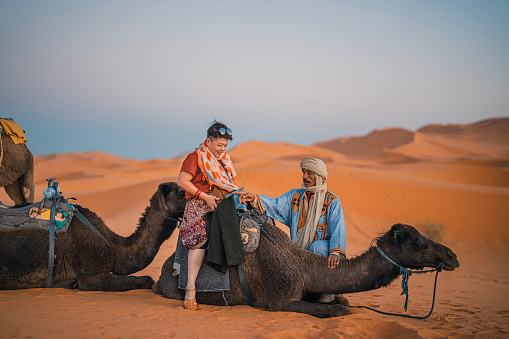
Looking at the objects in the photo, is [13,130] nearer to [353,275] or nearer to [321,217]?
[321,217]

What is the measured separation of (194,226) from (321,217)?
1710 millimetres

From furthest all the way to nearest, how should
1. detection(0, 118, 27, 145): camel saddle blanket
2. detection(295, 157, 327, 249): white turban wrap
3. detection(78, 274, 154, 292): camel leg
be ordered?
1. detection(0, 118, 27, 145): camel saddle blanket
2. detection(78, 274, 154, 292): camel leg
3. detection(295, 157, 327, 249): white turban wrap

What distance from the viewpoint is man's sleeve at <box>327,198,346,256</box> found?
5.57m

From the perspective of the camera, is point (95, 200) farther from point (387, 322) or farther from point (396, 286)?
point (387, 322)

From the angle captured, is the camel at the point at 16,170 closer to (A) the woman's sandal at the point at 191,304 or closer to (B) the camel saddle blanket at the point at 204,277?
(B) the camel saddle blanket at the point at 204,277

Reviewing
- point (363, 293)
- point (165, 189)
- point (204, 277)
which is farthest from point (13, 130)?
point (363, 293)

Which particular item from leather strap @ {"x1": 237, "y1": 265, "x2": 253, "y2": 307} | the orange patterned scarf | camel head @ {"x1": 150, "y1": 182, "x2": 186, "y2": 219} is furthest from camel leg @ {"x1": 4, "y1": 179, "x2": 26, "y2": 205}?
leather strap @ {"x1": 237, "y1": 265, "x2": 253, "y2": 307}

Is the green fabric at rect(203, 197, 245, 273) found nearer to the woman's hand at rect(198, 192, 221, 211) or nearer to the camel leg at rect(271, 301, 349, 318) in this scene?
the woman's hand at rect(198, 192, 221, 211)

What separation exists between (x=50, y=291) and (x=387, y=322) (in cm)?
449

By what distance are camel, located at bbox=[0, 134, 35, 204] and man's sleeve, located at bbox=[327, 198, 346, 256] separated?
6.40 meters

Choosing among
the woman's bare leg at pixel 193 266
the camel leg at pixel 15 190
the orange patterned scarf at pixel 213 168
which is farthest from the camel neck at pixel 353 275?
the camel leg at pixel 15 190

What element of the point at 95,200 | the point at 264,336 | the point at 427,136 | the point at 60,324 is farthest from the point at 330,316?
the point at 427,136

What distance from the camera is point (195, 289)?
5578mm

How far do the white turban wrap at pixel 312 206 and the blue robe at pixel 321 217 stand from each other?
0.07 metres
